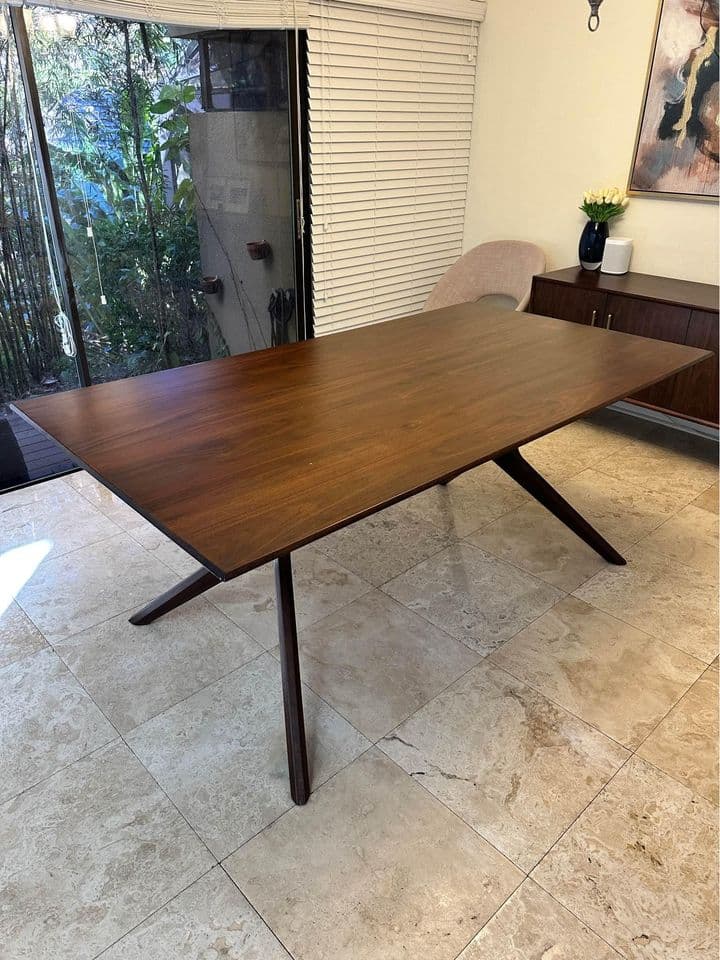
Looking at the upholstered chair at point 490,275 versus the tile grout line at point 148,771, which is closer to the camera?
the tile grout line at point 148,771

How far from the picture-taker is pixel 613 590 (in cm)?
215

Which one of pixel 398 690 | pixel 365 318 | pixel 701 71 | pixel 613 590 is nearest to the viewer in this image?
pixel 398 690

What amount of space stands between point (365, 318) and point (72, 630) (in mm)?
2347

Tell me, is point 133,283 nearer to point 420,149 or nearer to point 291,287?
point 291,287

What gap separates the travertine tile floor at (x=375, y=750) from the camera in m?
1.24

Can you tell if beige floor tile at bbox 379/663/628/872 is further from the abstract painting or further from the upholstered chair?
the abstract painting

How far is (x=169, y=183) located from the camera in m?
2.84

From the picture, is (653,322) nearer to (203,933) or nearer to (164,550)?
(164,550)

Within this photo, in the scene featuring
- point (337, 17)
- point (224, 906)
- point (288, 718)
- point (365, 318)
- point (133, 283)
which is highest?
point (337, 17)

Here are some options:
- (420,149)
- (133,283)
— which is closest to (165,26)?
(133,283)

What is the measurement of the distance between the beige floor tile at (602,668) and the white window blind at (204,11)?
2482 mm

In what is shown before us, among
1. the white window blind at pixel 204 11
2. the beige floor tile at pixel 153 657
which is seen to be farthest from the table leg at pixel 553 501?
the white window blind at pixel 204 11

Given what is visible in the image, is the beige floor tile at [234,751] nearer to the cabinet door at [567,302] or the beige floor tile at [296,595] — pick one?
the beige floor tile at [296,595]

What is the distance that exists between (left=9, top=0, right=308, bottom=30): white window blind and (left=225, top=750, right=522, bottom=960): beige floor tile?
8.37 ft
